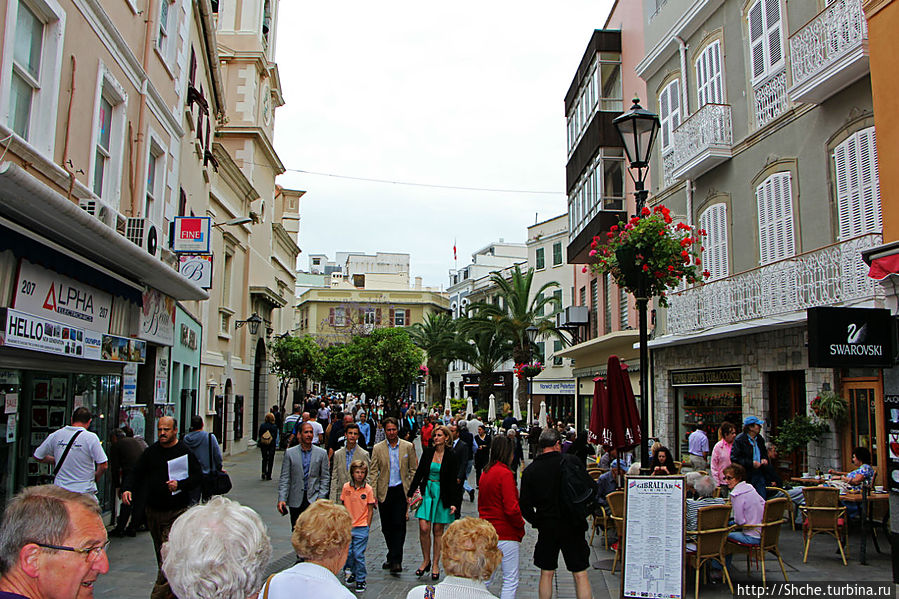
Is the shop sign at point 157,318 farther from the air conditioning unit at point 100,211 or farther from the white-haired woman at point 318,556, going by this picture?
the white-haired woman at point 318,556

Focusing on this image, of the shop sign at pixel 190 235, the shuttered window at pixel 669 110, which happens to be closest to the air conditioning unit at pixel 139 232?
the shop sign at pixel 190 235

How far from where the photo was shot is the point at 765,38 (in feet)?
47.6

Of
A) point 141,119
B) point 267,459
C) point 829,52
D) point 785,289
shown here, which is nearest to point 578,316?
point 267,459

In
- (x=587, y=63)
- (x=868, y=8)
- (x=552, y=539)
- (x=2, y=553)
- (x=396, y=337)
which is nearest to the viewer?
(x=2, y=553)

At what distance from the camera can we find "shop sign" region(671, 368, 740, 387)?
51.5 feet

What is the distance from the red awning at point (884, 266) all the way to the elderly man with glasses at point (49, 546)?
8.59 meters

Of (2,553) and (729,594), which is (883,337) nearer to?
(729,594)

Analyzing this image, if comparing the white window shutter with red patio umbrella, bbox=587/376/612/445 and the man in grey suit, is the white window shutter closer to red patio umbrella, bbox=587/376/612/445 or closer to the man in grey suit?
red patio umbrella, bbox=587/376/612/445

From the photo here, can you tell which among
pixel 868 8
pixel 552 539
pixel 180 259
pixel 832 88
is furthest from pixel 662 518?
pixel 180 259

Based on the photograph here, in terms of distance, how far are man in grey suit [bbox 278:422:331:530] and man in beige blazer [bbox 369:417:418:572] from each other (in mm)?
596

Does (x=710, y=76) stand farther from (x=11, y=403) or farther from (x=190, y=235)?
(x=11, y=403)

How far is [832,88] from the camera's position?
12.1 metres

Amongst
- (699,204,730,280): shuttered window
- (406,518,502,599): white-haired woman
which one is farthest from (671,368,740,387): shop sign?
(406,518,502,599): white-haired woman

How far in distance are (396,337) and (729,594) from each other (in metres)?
24.1
